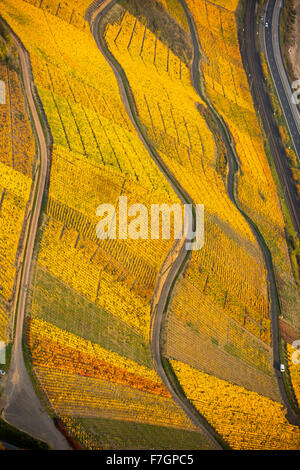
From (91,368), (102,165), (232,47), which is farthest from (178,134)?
(91,368)

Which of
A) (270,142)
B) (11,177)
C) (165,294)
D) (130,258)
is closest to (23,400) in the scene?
(130,258)

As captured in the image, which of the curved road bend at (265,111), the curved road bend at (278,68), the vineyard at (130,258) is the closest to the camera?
the vineyard at (130,258)

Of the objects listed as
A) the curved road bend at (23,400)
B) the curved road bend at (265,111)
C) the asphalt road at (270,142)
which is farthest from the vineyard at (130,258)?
the curved road bend at (265,111)

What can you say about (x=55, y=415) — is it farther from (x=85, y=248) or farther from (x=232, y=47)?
(x=232, y=47)

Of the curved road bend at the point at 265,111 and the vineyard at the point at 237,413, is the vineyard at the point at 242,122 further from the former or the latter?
the vineyard at the point at 237,413

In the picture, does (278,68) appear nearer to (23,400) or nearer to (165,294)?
(165,294)

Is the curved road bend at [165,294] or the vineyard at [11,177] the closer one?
the vineyard at [11,177]
